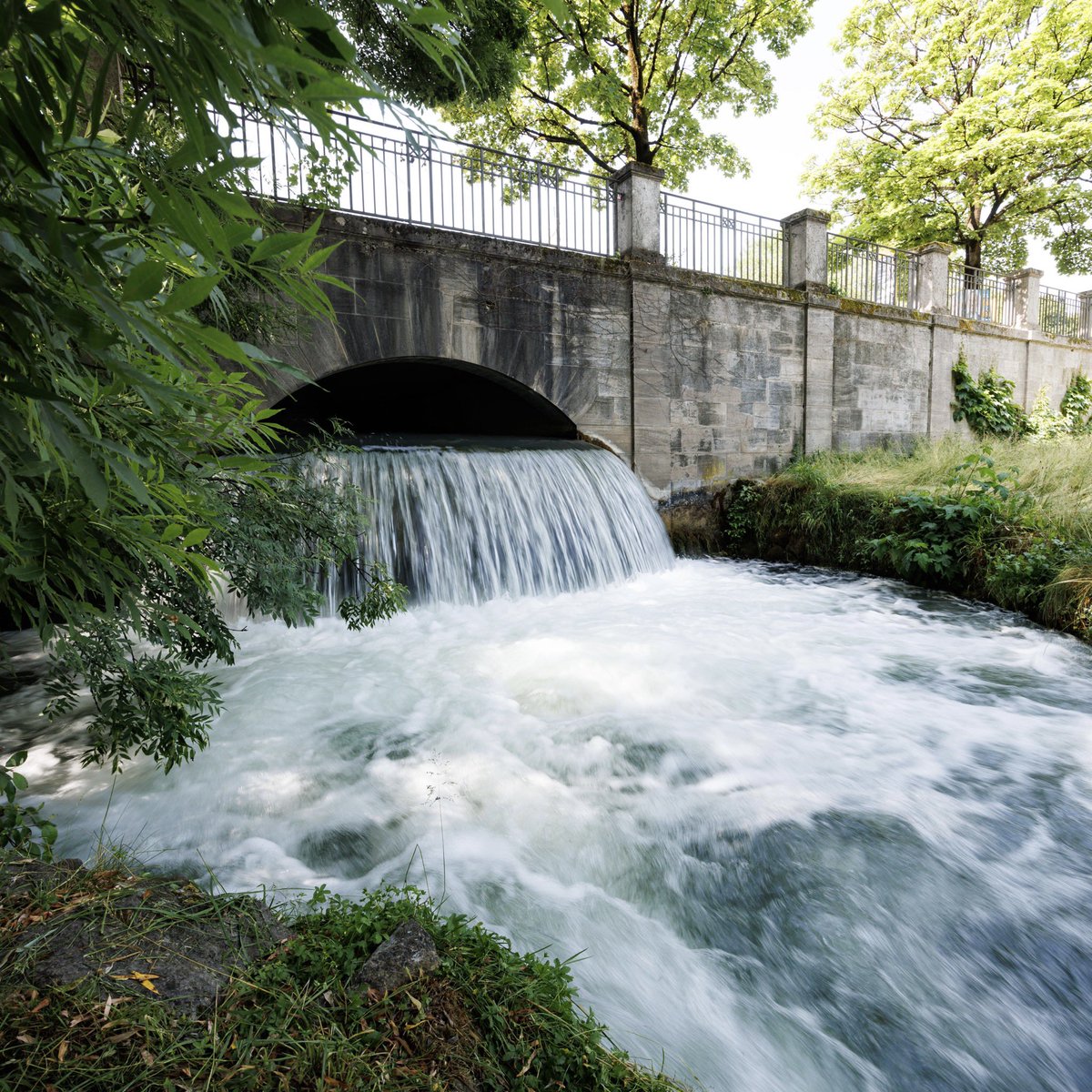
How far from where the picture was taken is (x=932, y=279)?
1299 centimetres

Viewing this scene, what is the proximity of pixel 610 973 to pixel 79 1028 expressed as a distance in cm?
146

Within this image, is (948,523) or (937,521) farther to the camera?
(937,521)

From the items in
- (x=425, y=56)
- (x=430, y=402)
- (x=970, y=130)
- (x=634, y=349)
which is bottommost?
(x=430, y=402)

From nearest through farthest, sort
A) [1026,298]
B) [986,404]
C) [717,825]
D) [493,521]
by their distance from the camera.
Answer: [717,825]
[493,521]
[986,404]
[1026,298]

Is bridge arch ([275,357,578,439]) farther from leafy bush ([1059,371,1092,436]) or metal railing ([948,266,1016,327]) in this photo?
leafy bush ([1059,371,1092,436])

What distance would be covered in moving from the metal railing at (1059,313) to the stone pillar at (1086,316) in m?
0.06

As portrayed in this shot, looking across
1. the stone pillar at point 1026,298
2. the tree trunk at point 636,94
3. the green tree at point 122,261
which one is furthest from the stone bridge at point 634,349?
the tree trunk at point 636,94

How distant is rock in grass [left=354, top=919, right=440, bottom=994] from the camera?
62.4 inches

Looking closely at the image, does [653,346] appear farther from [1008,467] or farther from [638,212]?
[1008,467]

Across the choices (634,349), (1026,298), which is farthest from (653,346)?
(1026,298)

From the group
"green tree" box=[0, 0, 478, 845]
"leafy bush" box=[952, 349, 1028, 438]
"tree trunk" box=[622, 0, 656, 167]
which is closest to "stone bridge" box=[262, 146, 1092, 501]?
"leafy bush" box=[952, 349, 1028, 438]

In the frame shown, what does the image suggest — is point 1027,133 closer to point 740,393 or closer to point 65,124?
point 740,393

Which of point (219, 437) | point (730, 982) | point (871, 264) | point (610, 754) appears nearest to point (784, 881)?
point (730, 982)

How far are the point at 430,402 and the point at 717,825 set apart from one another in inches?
396
